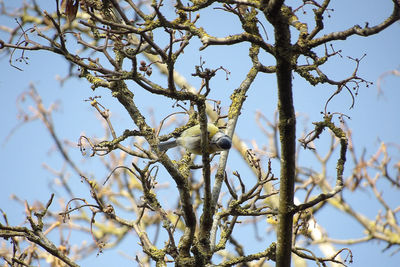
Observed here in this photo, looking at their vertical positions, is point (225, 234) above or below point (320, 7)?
below

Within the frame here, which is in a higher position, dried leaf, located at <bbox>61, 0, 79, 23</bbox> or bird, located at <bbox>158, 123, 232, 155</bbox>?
bird, located at <bbox>158, 123, 232, 155</bbox>

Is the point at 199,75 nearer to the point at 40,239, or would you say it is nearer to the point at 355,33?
the point at 355,33

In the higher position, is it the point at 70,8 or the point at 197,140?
the point at 197,140

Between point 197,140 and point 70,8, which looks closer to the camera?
point 70,8

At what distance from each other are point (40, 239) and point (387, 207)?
25.5 ft

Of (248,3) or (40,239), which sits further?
(40,239)

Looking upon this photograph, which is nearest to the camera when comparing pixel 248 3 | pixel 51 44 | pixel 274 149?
pixel 248 3

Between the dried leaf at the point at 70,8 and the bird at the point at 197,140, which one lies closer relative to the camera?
the dried leaf at the point at 70,8

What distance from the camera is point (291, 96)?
8.68 feet

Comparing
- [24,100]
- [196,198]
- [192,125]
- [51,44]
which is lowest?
[51,44]

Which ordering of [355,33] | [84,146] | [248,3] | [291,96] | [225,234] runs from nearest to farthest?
[355,33] < [248,3] < [291,96] < [84,146] < [225,234]

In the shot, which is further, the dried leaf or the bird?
the bird

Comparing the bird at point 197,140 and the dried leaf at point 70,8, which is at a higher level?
the bird at point 197,140

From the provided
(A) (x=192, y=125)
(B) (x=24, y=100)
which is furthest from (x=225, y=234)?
(B) (x=24, y=100)
